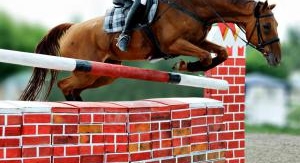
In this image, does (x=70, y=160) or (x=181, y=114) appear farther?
(x=181, y=114)

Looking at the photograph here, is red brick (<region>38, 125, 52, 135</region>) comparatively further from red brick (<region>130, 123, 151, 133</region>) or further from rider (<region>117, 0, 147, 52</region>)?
rider (<region>117, 0, 147, 52</region>)

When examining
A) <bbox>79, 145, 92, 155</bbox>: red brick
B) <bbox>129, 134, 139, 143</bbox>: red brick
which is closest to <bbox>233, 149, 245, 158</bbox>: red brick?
<bbox>129, 134, 139, 143</bbox>: red brick

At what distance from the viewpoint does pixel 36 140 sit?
331 cm

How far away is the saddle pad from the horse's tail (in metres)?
0.78

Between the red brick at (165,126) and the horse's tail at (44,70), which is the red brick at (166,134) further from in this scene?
the horse's tail at (44,70)

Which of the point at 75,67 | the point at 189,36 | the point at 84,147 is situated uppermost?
the point at 189,36

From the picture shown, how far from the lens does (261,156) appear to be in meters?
7.55

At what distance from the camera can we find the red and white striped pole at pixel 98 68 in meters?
3.54

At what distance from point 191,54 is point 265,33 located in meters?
0.72

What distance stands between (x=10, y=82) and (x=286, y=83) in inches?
653

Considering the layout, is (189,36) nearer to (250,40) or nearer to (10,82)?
(250,40)

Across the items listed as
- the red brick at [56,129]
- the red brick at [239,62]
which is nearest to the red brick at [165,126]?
the red brick at [56,129]

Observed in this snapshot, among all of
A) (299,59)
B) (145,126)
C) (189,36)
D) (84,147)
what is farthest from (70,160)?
(299,59)

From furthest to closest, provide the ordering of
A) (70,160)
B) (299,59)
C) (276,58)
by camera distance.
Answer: (299,59)
(276,58)
(70,160)
